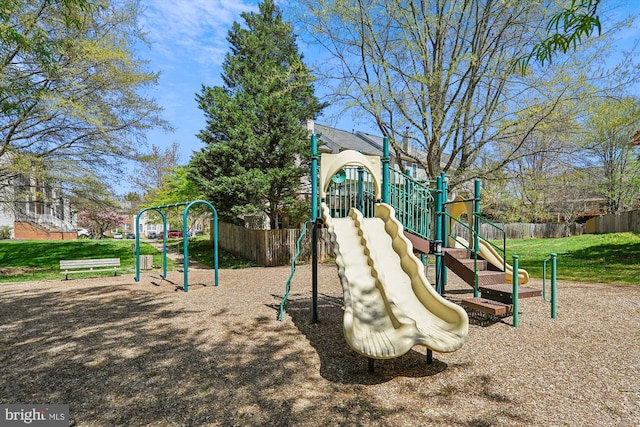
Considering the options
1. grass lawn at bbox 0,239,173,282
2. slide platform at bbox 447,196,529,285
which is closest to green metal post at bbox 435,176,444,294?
slide platform at bbox 447,196,529,285

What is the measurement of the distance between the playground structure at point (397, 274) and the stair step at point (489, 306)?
0.05ft

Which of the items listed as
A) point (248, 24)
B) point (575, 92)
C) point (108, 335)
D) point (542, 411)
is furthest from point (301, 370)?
point (248, 24)

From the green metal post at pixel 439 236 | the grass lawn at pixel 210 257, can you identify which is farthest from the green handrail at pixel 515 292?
the grass lawn at pixel 210 257

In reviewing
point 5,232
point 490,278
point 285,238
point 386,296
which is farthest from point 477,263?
point 5,232

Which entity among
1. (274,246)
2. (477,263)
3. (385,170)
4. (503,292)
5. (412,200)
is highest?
(385,170)

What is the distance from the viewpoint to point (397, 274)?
5.02 meters

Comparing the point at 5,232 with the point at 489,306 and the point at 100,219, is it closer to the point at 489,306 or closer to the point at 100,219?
the point at 100,219

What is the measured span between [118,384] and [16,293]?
283 inches

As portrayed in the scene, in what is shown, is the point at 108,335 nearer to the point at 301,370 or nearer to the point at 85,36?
the point at 301,370

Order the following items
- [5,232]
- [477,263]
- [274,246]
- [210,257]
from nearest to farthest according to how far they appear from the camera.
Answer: [477,263] → [274,246] → [210,257] → [5,232]

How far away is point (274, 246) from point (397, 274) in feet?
34.0

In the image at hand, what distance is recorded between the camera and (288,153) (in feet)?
52.8

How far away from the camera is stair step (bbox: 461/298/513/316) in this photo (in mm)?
5191

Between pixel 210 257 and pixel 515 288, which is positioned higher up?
pixel 515 288
